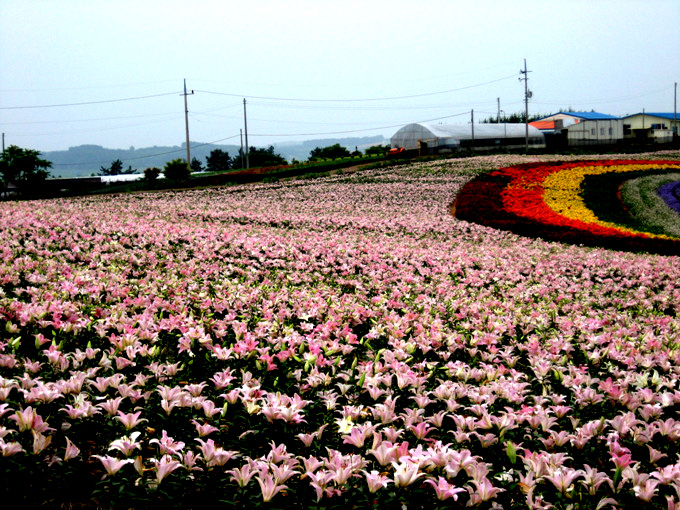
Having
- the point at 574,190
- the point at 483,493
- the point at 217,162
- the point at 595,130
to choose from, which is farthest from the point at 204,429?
the point at 595,130

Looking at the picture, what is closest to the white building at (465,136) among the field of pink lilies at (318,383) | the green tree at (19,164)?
the green tree at (19,164)

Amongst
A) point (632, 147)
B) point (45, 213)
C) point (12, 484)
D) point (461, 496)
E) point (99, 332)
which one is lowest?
point (461, 496)

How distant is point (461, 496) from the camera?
9.74ft

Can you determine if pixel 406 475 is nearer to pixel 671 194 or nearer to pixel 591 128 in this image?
pixel 671 194

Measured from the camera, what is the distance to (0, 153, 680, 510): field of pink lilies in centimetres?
287

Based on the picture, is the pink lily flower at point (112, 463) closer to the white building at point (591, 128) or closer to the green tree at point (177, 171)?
the green tree at point (177, 171)

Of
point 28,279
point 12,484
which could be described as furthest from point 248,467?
point 28,279

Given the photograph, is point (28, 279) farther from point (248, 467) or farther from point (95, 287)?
point (248, 467)

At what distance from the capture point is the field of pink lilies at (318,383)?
2.87m

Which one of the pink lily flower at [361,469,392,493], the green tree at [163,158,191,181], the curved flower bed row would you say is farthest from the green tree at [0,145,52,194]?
the pink lily flower at [361,469,392,493]

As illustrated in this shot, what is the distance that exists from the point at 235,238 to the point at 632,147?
52723 mm

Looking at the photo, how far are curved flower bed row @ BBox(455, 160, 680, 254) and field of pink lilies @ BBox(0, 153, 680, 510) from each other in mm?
6412

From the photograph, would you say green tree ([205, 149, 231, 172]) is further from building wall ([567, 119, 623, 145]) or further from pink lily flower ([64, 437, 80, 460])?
pink lily flower ([64, 437, 80, 460])

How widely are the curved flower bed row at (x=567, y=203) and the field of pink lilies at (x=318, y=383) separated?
6.41m
